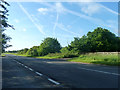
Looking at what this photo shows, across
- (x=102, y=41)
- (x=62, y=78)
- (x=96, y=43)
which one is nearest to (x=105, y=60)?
(x=62, y=78)

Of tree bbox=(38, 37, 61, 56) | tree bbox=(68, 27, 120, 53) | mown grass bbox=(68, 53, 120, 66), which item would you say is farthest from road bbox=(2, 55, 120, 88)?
tree bbox=(38, 37, 61, 56)

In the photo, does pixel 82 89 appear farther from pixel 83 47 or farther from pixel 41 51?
pixel 41 51

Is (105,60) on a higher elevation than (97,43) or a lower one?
lower

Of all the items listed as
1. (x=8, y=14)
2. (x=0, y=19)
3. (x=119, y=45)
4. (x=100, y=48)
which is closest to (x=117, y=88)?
(x=8, y=14)

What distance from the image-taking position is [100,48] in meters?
40.1

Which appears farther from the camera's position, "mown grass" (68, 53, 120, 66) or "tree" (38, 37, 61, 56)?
"tree" (38, 37, 61, 56)

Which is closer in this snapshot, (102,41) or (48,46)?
(102,41)

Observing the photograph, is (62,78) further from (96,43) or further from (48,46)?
(48,46)

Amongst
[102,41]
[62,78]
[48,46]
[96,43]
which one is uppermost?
[102,41]

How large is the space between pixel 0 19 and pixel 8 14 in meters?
1.99

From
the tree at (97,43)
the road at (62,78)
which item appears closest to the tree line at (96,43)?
the tree at (97,43)

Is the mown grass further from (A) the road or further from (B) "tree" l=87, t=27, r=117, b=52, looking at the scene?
(B) "tree" l=87, t=27, r=117, b=52

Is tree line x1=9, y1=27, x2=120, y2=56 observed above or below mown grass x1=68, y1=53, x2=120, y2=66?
above

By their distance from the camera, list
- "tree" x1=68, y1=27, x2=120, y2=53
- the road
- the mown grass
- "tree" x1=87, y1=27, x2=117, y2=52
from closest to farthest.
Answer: the road, the mown grass, "tree" x1=68, y1=27, x2=120, y2=53, "tree" x1=87, y1=27, x2=117, y2=52
